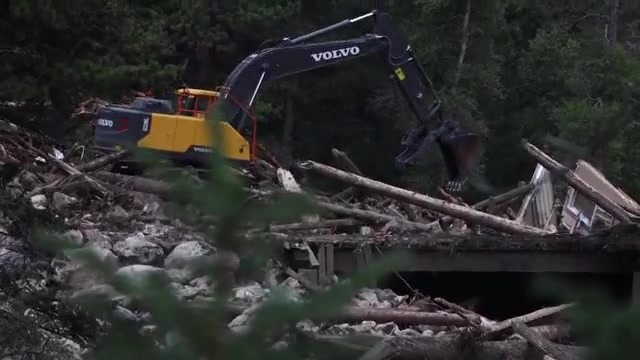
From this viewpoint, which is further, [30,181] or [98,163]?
[98,163]

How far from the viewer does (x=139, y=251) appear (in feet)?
38.8

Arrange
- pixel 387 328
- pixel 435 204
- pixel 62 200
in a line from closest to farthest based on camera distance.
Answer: pixel 387 328 → pixel 435 204 → pixel 62 200

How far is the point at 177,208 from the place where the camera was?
175 centimetres

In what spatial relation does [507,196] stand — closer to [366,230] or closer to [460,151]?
[460,151]

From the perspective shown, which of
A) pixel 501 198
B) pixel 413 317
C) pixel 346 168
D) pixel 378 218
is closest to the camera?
pixel 413 317

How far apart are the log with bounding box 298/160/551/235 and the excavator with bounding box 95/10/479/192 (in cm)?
148

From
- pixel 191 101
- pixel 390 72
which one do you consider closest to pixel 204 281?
pixel 191 101

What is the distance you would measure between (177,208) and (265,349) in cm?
32

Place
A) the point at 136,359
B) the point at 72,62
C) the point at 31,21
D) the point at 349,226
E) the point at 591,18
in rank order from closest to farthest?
the point at 136,359 → the point at 31,21 → the point at 72,62 → the point at 349,226 → the point at 591,18

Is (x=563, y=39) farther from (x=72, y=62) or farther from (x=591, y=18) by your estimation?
(x=72, y=62)

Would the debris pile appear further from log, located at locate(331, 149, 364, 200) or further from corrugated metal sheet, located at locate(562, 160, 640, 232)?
corrugated metal sheet, located at locate(562, 160, 640, 232)

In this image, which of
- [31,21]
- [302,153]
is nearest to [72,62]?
[31,21]

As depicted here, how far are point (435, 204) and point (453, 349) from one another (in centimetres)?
473

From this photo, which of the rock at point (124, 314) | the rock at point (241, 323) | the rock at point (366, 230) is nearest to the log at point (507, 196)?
the rock at point (366, 230)
